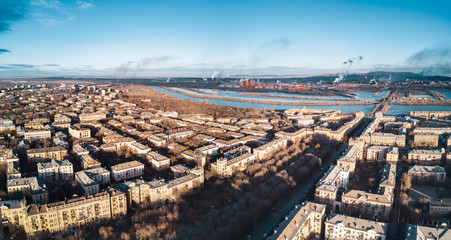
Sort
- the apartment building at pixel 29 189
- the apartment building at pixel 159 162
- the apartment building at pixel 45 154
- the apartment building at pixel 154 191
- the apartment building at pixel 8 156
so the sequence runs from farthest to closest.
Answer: the apartment building at pixel 45 154
the apartment building at pixel 159 162
the apartment building at pixel 8 156
the apartment building at pixel 154 191
the apartment building at pixel 29 189

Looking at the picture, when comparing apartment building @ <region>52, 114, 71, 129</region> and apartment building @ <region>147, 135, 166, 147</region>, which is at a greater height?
apartment building @ <region>52, 114, 71, 129</region>

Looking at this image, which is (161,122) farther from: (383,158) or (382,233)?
(382,233)

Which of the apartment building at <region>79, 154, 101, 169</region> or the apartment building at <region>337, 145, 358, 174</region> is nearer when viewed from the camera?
the apartment building at <region>79, 154, 101, 169</region>

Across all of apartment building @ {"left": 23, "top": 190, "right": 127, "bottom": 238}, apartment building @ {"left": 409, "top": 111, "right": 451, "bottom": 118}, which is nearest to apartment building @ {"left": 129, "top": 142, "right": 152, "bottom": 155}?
apartment building @ {"left": 23, "top": 190, "right": 127, "bottom": 238}

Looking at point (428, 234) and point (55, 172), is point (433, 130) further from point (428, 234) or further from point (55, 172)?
point (55, 172)

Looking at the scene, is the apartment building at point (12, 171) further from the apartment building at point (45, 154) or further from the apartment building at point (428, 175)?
the apartment building at point (428, 175)

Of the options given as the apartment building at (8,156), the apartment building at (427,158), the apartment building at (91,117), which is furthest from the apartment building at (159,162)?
the apartment building at (91,117)

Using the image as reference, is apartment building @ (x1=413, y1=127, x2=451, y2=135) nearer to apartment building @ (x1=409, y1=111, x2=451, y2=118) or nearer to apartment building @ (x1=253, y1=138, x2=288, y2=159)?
apartment building @ (x1=409, y1=111, x2=451, y2=118)
